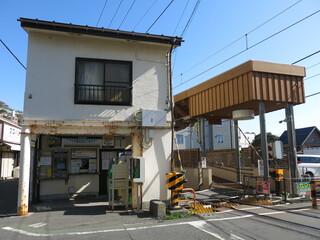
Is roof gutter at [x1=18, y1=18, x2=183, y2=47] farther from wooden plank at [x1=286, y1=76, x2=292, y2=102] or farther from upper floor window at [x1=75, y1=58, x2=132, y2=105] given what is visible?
wooden plank at [x1=286, y1=76, x2=292, y2=102]

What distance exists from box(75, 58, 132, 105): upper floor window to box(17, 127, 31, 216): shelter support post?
83.1 inches

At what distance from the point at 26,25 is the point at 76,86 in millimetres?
2512

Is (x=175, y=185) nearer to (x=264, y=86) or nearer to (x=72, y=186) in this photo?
(x=72, y=186)

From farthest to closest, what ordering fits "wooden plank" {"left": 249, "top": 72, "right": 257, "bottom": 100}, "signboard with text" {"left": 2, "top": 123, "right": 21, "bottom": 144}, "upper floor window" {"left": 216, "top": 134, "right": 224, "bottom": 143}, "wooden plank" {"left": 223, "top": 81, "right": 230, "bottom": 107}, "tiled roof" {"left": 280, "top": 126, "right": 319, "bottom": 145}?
"upper floor window" {"left": 216, "top": 134, "right": 224, "bottom": 143}
"tiled roof" {"left": 280, "top": 126, "right": 319, "bottom": 145}
"signboard with text" {"left": 2, "top": 123, "right": 21, "bottom": 144}
"wooden plank" {"left": 223, "top": 81, "right": 230, "bottom": 107}
"wooden plank" {"left": 249, "top": 72, "right": 257, "bottom": 100}

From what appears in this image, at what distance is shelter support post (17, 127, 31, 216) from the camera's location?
331 inches

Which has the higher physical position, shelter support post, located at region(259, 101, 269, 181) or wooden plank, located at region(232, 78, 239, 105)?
wooden plank, located at region(232, 78, 239, 105)

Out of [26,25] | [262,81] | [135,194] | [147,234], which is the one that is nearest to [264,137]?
[262,81]

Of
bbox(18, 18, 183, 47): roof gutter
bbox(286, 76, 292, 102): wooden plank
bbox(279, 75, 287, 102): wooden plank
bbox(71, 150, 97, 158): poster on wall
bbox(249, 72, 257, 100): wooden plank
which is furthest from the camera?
bbox(71, 150, 97, 158): poster on wall

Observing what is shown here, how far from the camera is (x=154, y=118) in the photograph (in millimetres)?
9680

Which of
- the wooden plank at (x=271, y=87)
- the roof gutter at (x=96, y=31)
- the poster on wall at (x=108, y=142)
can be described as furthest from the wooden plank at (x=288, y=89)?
the poster on wall at (x=108, y=142)

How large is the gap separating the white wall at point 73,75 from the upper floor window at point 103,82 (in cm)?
19

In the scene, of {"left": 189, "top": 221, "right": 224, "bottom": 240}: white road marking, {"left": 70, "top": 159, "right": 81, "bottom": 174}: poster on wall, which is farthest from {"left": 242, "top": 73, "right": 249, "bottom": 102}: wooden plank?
{"left": 70, "top": 159, "right": 81, "bottom": 174}: poster on wall

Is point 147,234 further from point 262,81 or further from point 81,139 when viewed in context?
point 262,81

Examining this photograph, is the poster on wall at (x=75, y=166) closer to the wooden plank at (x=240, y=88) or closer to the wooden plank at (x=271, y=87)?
the wooden plank at (x=240, y=88)
